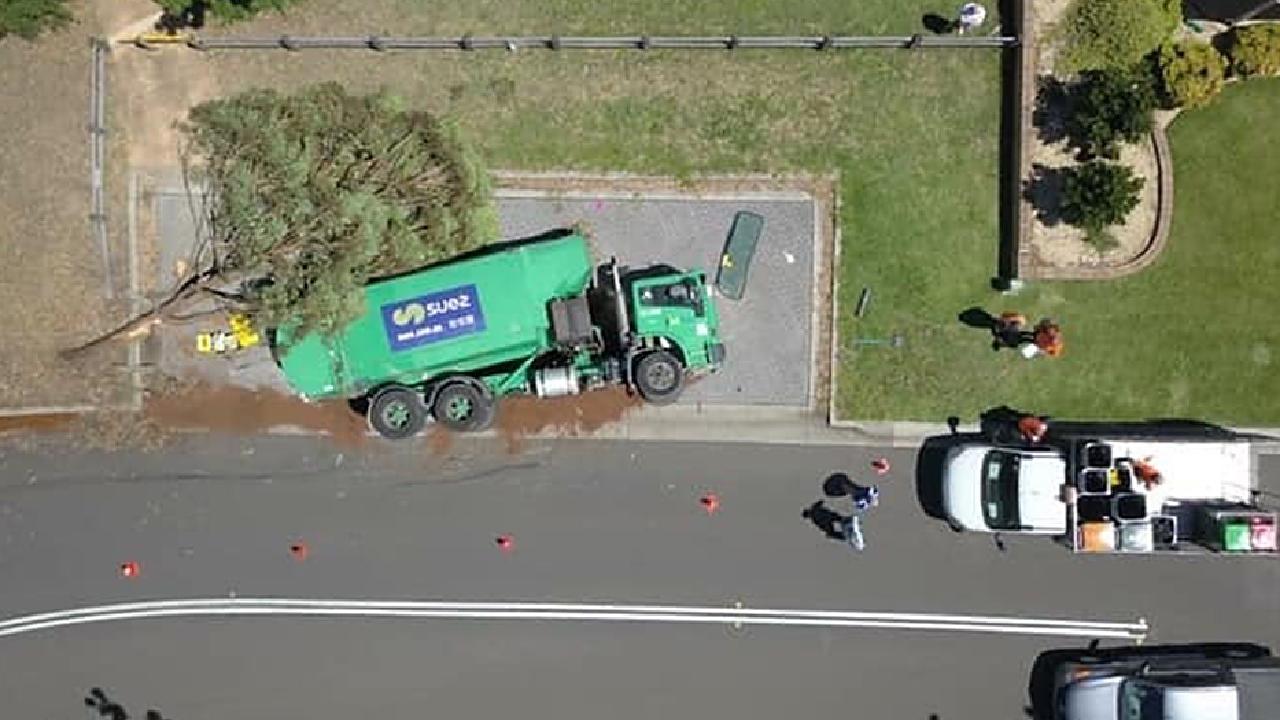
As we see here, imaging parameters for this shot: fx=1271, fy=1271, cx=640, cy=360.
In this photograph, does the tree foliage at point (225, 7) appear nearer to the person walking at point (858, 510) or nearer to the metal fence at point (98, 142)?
the metal fence at point (98, 142)

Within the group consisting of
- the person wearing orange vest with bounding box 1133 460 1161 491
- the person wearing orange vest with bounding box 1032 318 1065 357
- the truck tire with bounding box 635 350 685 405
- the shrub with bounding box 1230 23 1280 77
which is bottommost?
the person wearing orange vest with bounding box 1133 460 1161 491

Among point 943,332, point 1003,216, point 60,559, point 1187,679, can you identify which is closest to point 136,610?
point 60,559

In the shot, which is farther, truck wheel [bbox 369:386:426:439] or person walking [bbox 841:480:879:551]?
person walking [bbox 841:480:879:551]

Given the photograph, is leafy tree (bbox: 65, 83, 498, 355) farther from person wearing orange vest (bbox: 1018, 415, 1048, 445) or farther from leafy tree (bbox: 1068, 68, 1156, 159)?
leafy tree (bbox: 1068, 68, 1156, 159)

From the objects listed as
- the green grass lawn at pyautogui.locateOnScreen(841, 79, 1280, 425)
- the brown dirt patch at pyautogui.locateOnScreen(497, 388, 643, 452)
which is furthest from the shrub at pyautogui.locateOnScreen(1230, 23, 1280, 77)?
the brown dirt patch at pyautogui.locateOnScreen(497, 388, 643, 452)

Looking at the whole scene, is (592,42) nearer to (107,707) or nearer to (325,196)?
(325,196)

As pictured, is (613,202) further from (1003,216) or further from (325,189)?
(1003,216)

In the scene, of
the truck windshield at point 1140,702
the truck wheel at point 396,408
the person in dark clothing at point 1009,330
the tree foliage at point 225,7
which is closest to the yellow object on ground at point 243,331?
the truck wheel at point 396,408

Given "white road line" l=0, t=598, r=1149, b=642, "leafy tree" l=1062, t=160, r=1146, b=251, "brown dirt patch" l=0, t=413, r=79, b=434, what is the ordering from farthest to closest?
1. "brown dirt patch" l=0, t=413, r=79, b=434
2. "white road line" l=0, t=598, r=1149, b=642
3. "leafy tree" l=1062, t=160, r=1146, b=251
